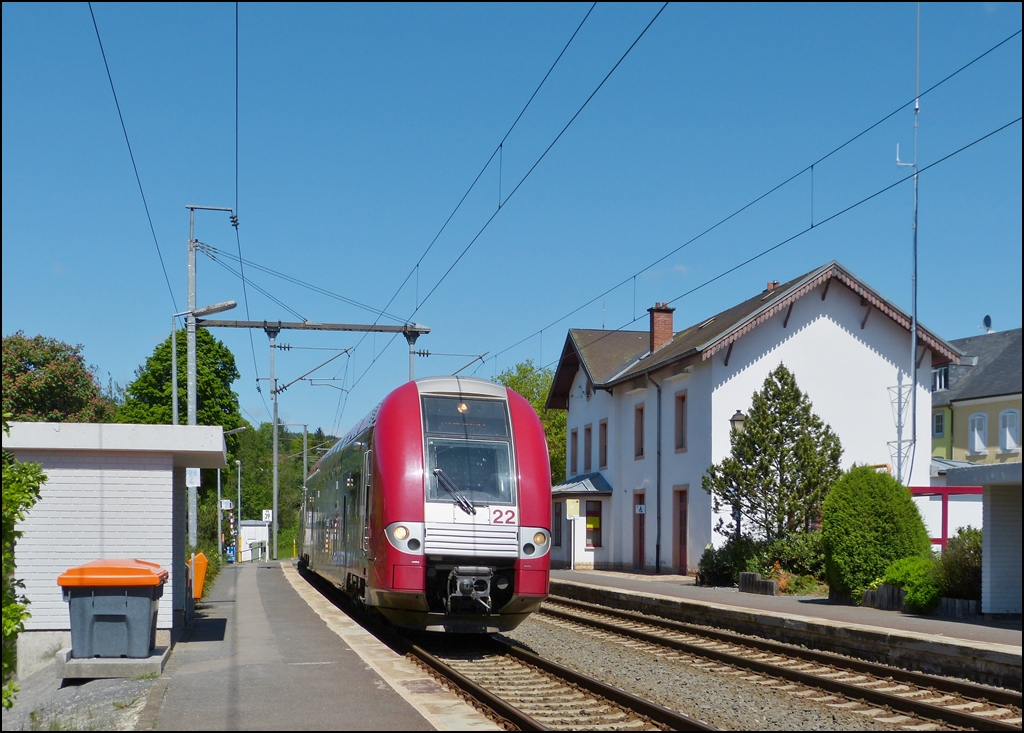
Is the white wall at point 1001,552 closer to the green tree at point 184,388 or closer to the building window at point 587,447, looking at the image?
the building window at point 587,447

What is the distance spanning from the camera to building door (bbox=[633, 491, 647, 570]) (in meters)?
37.2

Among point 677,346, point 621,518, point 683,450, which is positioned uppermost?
point 677,346

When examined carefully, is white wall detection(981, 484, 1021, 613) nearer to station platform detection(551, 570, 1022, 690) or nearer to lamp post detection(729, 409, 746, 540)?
station platform detection(551, 570, 1022, 690)

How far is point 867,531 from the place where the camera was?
68.8 feet

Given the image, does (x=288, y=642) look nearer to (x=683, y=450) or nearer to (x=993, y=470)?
(x=993, y=470)

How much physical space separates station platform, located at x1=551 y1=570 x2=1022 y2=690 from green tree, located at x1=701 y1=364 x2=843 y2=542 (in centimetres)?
302

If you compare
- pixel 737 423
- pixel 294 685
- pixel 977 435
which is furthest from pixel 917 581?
pixel 977 435

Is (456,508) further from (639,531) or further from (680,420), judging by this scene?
(639,531)

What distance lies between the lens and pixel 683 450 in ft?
111

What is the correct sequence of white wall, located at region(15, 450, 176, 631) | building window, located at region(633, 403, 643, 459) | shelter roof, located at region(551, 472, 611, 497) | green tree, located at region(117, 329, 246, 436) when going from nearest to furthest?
white wall, located at region(15, 450, 176, 631) < building window, located at region(633, 403, 643, 459) < shelter roof, located at region(551, 472, 611, 497) < green tree, located at region(117, 329, 246, 436)

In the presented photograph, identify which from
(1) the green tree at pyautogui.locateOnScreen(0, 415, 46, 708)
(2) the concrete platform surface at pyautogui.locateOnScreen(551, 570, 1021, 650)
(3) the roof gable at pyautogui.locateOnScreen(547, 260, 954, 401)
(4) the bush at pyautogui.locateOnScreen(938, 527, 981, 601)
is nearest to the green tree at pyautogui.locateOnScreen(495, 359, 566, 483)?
(3) the roof gable at pyautogui.locateOnScreen(547, 260, 954, 401)

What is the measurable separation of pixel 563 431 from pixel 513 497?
46866mm

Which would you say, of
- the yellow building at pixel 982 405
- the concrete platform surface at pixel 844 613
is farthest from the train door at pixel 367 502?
the yellow building at pixel 982 405

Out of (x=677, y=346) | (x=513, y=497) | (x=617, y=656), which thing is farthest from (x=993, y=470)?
(x=677, y=346)
